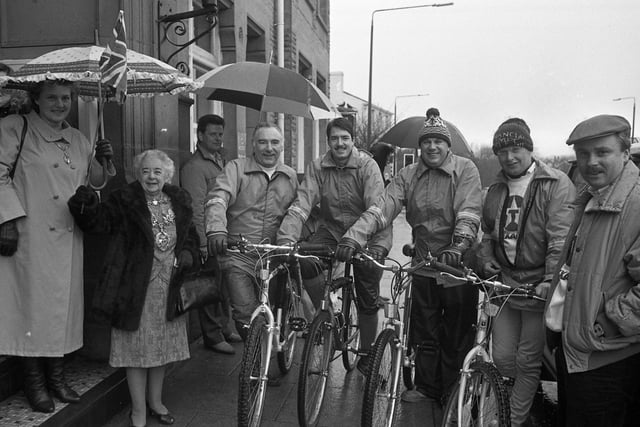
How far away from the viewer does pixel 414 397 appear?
4234 millimetres

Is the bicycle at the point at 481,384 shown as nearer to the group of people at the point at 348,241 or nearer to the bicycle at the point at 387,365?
the group of people at the point at 348,241

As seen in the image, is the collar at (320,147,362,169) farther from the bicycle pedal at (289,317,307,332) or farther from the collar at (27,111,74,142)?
the collar at (27,111,74,142)

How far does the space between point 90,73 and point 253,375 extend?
1.98m

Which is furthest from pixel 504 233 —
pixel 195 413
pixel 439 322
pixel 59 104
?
pixel 59 104

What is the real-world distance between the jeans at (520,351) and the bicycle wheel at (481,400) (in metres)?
0.47

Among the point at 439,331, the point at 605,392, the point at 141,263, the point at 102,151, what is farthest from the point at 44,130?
the point at 605,392

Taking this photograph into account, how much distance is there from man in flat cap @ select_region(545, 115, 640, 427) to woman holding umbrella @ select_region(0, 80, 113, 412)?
2.84 meters

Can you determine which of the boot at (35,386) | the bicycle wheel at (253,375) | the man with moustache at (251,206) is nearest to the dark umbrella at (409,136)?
the man with moustache at (251,206)

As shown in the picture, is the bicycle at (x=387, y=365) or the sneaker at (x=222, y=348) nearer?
the bicycle at (x=387, y=365)

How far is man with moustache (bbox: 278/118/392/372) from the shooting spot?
13.4ft

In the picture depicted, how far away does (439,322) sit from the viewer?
13.4ft

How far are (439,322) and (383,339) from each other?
996mm

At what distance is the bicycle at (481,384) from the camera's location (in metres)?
2.90

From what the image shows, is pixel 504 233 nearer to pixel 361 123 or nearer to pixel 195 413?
pixel 195 413
